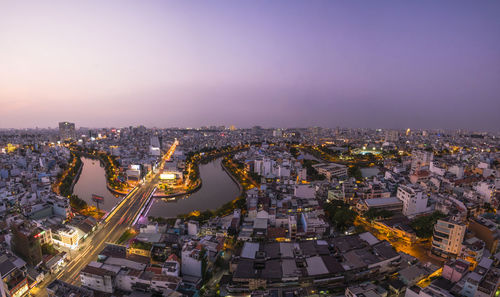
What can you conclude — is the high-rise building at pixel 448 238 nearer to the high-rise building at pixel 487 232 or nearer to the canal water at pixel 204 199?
the high-rise building at pixel 487 232

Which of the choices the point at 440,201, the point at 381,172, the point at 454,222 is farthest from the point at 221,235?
the point at 381,172

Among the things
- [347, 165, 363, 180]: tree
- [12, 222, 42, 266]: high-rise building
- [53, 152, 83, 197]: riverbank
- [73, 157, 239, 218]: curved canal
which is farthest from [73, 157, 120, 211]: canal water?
Answer: [347, 165, 363, 180]: tree

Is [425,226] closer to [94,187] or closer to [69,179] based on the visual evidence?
[94,187]

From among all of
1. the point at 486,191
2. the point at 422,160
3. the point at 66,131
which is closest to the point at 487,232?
the point at 486,191

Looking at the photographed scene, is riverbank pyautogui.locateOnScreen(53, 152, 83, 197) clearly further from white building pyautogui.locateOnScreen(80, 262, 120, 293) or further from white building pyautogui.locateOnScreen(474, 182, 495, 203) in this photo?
white building pyautogui.locateOnScreen(474, 182, 495, 203)

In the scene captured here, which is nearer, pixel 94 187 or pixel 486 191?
pixel 486 191

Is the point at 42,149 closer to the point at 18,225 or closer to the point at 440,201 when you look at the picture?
the point at 18,225
